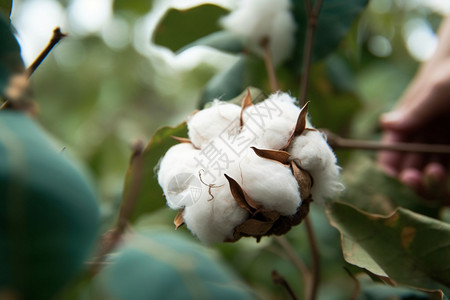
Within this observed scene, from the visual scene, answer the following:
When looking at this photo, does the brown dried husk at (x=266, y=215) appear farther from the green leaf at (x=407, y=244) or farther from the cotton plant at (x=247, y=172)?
the green leaf at (x=407, y=244)

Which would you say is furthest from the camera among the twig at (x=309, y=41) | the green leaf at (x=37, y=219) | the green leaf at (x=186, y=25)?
the green leaf at (x=186, y=25)

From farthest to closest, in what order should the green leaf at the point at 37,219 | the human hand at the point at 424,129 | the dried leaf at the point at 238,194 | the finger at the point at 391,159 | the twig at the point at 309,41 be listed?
the finger at the point at 391,159 < the human hand at the point at 424,129 < the twig at the point at 309,41 < the dried leaf at the point at 238,194 < the green leaf at the point at 37,219

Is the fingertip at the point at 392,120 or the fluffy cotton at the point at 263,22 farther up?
the fluffy cotton at the point at 263,22

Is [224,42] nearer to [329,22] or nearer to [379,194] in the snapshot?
[329,22]

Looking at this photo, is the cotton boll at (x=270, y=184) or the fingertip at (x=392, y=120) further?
the fingertip at (x=392, y=120)

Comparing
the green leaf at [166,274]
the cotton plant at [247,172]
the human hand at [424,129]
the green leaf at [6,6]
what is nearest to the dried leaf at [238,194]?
the cotton plant at [247,172]

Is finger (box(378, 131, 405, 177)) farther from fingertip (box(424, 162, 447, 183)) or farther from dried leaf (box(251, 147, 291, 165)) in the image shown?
dried leaf (box(251, 147, 291, 165))

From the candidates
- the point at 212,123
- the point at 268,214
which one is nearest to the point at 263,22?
the point at 212,123

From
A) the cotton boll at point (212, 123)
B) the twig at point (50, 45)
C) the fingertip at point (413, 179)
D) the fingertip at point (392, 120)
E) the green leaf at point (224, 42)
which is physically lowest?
the fingertip at point (413, 179)
